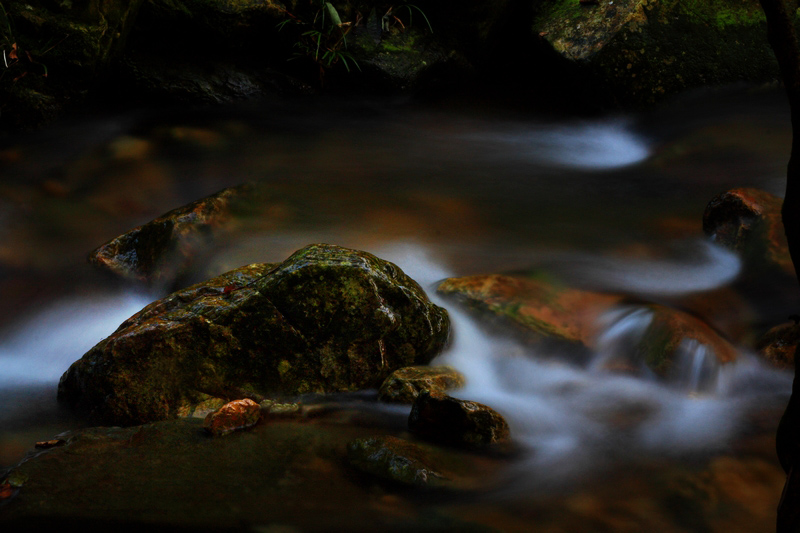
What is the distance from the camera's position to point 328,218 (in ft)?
16.9

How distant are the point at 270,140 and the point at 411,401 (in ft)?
13.3

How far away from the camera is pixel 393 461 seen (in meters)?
2.38

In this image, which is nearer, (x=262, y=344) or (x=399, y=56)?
(x=262, y=344)

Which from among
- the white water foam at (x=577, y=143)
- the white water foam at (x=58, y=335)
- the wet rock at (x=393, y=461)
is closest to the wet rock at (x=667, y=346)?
the wet rock at (x=393, y=461)

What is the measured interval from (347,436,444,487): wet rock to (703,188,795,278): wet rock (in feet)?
9.82

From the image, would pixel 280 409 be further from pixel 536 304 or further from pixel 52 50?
pixel 52 50

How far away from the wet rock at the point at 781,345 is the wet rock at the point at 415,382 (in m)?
1.71

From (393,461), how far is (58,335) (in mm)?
2570

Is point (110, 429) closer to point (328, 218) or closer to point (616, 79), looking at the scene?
point (328, 218)

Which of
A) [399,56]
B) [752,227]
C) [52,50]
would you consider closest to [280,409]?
[752,227]

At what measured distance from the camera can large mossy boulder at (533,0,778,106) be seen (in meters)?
6.60

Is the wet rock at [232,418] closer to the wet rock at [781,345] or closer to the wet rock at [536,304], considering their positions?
the wet rock at [536,304]

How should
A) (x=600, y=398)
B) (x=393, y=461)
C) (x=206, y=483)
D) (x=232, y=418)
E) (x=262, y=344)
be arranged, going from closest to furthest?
(x=206, y=483) < (x=393, y=461) < (x=232, y=418) < (x=262, y=344) < (x=600, y=398)

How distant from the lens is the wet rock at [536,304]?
12.6 feet
